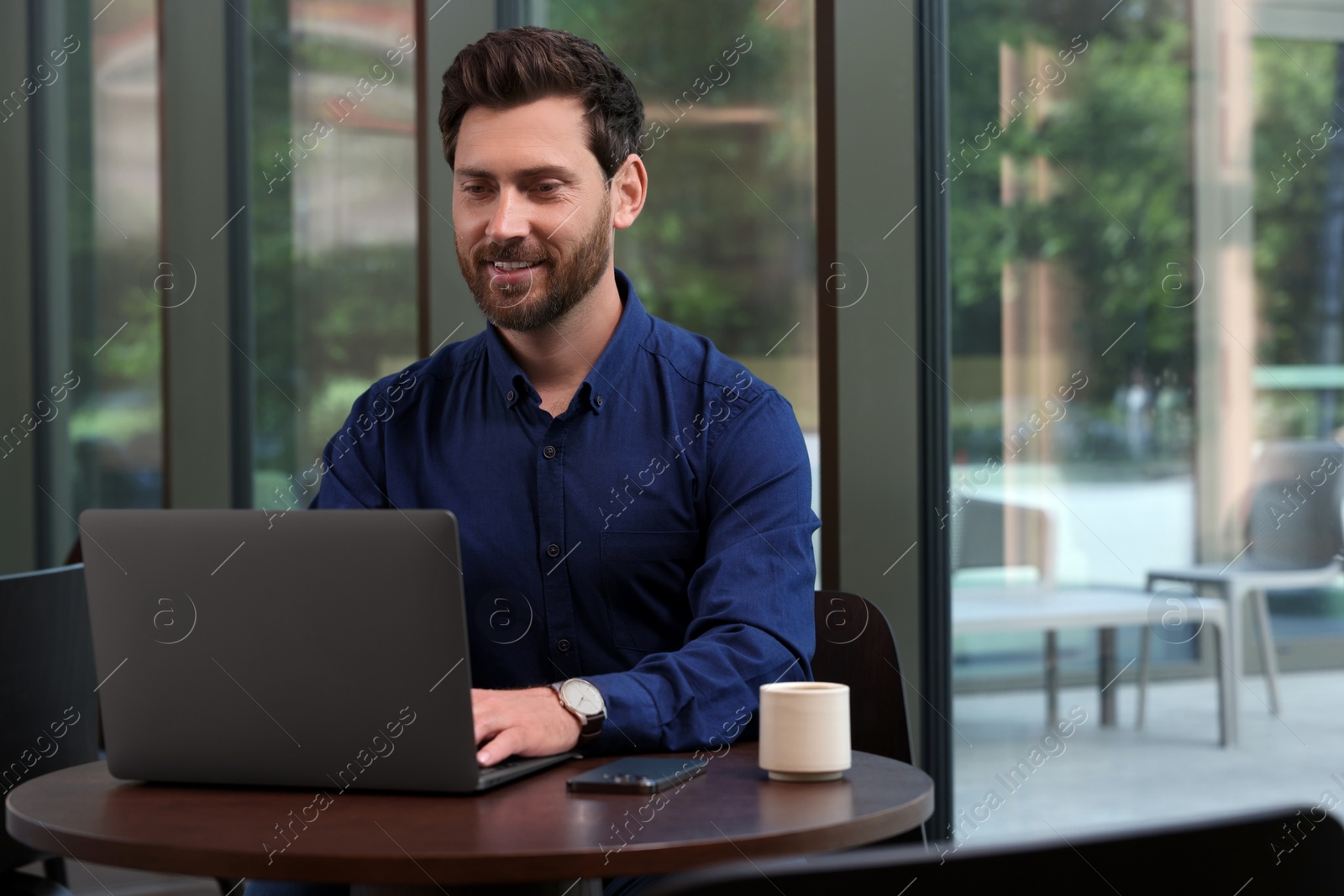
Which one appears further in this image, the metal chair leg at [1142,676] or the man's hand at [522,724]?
the metal chair leg at [1142,676]

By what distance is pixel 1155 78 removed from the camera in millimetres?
2152

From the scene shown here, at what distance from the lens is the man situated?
1.67 meters

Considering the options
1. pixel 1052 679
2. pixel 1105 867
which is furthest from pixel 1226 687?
pixel 1105 867

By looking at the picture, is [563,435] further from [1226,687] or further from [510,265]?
[1226,687]

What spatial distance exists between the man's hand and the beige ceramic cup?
0.21 meters

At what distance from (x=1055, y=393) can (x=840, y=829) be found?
1332mm

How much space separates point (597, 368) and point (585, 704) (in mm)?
563

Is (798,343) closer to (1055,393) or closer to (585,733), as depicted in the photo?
(1055,393)

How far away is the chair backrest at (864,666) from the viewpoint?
1.71 metres

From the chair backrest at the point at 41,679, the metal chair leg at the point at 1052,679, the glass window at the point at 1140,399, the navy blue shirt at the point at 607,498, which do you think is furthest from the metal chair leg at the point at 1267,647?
the chair backrest at the point at 41,679

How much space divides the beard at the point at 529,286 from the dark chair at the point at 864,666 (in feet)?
1.72

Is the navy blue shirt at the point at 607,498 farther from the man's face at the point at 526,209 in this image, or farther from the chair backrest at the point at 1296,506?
the chair backrest at the point at 1296,506

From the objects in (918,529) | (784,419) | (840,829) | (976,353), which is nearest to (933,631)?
(918,529)

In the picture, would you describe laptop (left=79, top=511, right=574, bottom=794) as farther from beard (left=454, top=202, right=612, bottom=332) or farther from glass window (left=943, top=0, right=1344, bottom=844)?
glass window (left=943, top=0, right=1344, bottom=844)
